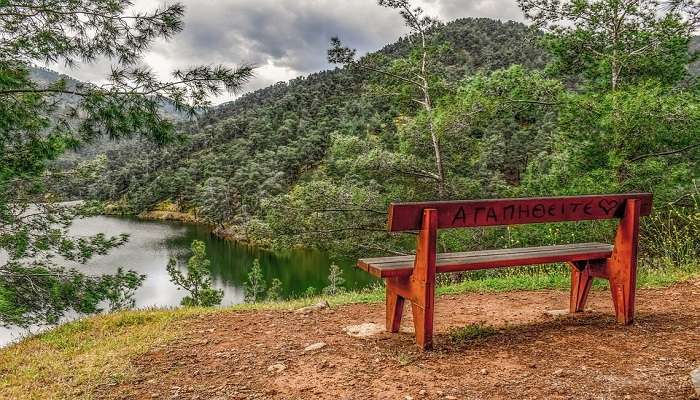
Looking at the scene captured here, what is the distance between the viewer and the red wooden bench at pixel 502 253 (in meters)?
3.33

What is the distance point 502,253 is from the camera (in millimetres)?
3959

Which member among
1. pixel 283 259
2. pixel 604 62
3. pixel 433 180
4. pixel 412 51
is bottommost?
pixel 283 259

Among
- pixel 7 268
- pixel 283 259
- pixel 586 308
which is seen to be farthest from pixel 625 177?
pixel 283 259

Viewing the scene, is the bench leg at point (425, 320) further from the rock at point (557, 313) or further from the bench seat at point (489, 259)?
the rock at point (557, 313)

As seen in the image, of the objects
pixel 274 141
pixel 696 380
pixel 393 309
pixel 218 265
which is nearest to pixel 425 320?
pixel 393 309

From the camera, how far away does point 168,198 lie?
80.2m

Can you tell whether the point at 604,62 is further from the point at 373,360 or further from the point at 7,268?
the point at 7,268

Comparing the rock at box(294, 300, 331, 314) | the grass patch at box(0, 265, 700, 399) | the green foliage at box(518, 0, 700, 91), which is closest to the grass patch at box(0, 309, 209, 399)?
the grass patch at box(0, 265, 700, 399)

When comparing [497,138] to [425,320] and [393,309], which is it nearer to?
[393,309]

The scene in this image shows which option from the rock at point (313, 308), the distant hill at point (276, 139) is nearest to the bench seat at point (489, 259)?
the rock at point (313, 308)

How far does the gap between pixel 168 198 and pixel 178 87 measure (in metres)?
80.3

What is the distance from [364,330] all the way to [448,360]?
1.10 m

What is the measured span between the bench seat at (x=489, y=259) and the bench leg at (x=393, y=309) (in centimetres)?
29

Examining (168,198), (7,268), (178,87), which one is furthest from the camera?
(168,198)
